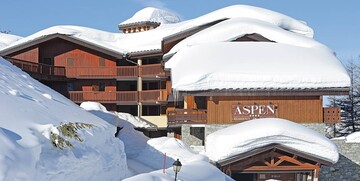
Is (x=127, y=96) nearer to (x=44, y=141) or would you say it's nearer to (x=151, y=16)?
(x=151, y=16)

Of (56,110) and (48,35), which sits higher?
(48,35)

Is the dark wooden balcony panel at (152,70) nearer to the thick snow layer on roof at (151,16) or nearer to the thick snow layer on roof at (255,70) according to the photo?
the thick snow layer on roof at (255,70)

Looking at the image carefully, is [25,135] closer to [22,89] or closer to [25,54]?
[22,89]

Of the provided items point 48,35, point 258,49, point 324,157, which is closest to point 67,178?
point 324,157

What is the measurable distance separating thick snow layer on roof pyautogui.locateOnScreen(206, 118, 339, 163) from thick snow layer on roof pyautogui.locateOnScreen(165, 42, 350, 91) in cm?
324

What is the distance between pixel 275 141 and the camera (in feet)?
54.6

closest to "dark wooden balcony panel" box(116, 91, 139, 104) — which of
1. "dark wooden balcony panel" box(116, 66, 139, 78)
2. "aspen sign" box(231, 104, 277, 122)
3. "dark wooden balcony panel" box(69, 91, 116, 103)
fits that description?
"dark wooden balcony panel" box(69, 91, 116, 103)

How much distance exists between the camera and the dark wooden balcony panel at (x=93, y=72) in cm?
3073

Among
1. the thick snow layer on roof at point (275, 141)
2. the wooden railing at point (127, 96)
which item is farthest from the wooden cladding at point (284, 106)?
the wooden railing at point (127, 96)

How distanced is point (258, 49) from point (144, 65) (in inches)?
387

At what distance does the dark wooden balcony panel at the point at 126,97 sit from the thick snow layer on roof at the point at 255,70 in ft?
27.8

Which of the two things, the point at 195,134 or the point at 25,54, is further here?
the point at 25,54

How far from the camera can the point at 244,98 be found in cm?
2117

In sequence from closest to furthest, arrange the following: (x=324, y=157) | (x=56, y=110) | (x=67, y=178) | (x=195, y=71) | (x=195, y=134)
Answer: (x=67, y=178) < (x=56, y=110) < (x=324, y=157) < (x=195, y=71) < (x=195, y=134)
